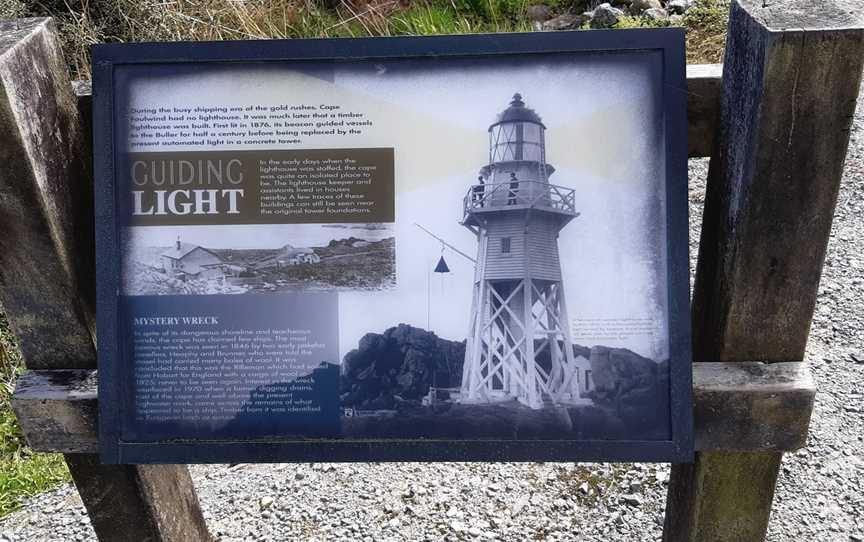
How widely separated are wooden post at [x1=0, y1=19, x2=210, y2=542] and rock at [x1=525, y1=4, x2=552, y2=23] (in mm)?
4720

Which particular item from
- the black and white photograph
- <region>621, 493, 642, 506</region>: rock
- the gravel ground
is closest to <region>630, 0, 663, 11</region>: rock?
the gravel ground

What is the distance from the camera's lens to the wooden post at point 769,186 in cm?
125

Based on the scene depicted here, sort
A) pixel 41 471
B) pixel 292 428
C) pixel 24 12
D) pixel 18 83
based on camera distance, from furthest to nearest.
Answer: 1. pixel 24 12
2. pixel 41 471
3. pixel 292 428
4. pixel 18 83

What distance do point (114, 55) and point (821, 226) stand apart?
4.21 feet

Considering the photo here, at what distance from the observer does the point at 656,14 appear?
5.32m

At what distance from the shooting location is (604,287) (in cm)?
139

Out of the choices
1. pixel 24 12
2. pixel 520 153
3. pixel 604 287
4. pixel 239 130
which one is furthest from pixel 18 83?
pixel 24 12

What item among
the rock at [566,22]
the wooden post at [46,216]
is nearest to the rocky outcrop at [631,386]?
the wooden post at [46,216]

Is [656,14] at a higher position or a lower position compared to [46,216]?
higher

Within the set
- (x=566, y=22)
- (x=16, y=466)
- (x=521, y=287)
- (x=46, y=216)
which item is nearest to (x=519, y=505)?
(x=521, y=287)

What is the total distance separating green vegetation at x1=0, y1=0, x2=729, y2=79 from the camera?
15.0 feet

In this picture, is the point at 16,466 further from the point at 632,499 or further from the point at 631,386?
the point at 631,386

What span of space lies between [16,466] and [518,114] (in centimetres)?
266

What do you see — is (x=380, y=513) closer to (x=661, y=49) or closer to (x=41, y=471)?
(x=41, y=471)
